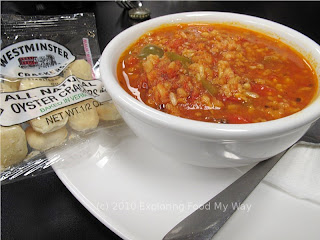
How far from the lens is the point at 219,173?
54.8 inches

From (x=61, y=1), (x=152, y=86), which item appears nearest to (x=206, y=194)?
(x=152, y=86)

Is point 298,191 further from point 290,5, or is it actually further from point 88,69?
point 290,5

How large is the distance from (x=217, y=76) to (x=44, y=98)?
2.67 feet

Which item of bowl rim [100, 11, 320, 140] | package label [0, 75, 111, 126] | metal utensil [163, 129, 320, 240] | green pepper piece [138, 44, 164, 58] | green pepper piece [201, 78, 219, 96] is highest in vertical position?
green pepper piece [138, 44, 164, 58]

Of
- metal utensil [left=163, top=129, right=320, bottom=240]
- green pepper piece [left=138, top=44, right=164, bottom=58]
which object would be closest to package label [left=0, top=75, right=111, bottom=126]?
green pepper piece [left=138, top=44, right=164, bottom=58]

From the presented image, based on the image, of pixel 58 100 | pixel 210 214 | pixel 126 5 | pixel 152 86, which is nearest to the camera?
pixel 210 214

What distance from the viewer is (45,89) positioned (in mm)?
1545

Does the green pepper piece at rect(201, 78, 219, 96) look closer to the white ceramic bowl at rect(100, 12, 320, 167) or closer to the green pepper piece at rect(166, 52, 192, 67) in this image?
the green pepper piece at rect(166, 52, 192, 67)

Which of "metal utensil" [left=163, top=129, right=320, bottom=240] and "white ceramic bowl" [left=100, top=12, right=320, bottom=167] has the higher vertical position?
"white ceramic bowl" [left=100, top=12, right=320, bottom=167]

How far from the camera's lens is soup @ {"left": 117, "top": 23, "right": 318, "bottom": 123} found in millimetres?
1288

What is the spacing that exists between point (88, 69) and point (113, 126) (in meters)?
0.36

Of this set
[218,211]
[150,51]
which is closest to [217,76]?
[150,51]

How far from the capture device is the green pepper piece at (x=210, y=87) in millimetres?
1362

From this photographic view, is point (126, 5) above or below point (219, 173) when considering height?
above
